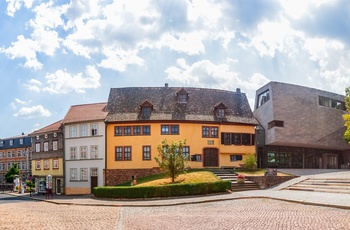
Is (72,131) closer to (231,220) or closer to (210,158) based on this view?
(210,158)

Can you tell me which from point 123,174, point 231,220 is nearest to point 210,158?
point 123,174

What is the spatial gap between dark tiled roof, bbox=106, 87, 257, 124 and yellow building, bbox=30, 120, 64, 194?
30.5ft

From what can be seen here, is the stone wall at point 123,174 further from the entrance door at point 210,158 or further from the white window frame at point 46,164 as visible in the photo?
the white window frame at point 46,164

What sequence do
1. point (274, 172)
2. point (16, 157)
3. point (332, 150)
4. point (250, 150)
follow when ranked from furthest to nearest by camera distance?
point (16, 157) < point (332, 150) < point (250, 150) < point (274, 172)

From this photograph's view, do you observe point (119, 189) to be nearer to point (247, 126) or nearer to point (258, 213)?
point (258, 213)

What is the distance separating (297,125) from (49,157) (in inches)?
1270

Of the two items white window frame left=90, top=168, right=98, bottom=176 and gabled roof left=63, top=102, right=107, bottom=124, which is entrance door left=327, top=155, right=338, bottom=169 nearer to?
gabled roof left=63, top=102, right=107, bottom=124

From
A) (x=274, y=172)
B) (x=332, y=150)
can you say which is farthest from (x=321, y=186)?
(x=332, y=150)

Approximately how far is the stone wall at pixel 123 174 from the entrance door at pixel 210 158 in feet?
18.8

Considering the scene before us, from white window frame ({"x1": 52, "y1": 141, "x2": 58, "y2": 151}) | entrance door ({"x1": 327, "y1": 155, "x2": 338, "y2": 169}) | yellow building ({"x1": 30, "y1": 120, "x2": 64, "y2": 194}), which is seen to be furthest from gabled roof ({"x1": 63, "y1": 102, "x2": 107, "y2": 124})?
entrance door ({"x1": 327, "y1": 155, "x2": 338, "y2": 169})

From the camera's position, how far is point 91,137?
1843 inches

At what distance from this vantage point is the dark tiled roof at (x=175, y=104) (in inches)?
1809

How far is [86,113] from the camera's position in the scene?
49.2 m

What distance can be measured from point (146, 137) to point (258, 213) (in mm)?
27224
